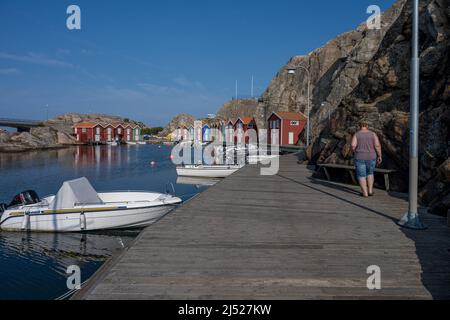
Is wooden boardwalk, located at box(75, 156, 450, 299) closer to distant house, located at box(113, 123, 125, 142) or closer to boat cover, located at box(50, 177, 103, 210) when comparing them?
boat cover, located at box(50, 177, 103, 210)

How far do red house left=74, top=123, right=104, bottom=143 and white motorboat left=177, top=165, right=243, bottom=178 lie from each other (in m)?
91.0

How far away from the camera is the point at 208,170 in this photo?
Result: 3475 cm

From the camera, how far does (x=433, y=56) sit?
1291cm

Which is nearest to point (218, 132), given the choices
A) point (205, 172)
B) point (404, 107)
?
point (205, 172)

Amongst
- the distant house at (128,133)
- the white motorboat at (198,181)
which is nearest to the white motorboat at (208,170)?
the white motorboat at (198,181)

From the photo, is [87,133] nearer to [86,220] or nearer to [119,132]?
[119,132]

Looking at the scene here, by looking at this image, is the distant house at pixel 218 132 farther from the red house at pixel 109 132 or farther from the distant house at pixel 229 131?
the red house at pixel 109 132

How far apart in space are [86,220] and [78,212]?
0.50m

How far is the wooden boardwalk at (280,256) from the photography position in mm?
4516

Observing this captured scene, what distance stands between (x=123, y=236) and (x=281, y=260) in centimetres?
1229

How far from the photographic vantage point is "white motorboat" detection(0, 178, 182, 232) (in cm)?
1623
